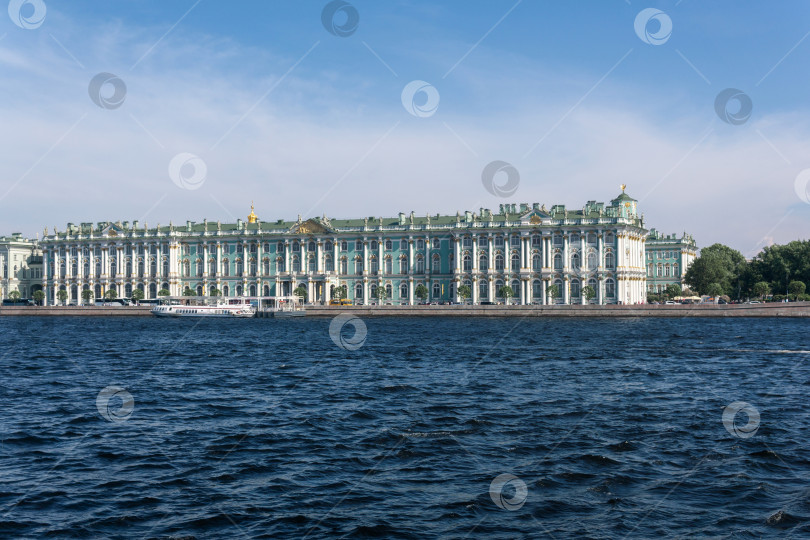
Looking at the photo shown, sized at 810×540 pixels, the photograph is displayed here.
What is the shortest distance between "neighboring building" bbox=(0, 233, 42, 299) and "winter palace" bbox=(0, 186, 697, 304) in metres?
0.18

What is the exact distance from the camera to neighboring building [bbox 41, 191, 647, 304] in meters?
82.0

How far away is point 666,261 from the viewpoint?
114 metres

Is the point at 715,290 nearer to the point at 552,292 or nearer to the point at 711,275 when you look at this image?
the point at 711,275

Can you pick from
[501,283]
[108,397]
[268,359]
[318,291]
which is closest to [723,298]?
[501,283]

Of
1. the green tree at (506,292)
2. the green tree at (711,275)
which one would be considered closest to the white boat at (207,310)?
the green tree at (506,292)

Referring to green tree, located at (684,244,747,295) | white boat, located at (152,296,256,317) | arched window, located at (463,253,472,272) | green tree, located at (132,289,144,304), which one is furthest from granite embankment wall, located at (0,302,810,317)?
green tree, located at (684,244,747,295)

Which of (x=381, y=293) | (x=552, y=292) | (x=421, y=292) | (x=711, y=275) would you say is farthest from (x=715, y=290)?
(x=381, y=293)

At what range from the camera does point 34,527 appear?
391 inches

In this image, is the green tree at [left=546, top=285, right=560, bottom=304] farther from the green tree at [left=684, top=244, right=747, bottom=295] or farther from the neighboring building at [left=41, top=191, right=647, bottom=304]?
the green tree at [left=684, top=244, right=747, bottom=295]

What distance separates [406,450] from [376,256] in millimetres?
76311

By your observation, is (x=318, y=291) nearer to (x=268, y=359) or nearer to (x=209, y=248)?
(x=209, y=248)

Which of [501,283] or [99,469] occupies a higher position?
[501,283]

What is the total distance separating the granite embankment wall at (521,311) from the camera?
65812mm

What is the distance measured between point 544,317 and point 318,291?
3039cm
